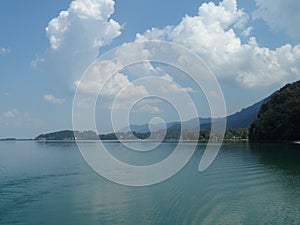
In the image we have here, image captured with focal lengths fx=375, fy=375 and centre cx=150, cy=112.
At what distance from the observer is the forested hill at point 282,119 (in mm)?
84000

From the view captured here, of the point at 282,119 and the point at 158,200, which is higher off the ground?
the point at 282,119

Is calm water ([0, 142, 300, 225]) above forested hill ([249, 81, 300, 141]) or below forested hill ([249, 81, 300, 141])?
below

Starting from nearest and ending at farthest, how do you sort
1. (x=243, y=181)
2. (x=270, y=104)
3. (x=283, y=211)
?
(x=283, y=211) → (x=243, y=181) → (x=270, y=104)

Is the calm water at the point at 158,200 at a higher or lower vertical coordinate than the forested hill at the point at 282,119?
lower

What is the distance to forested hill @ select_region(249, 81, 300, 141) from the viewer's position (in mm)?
84000

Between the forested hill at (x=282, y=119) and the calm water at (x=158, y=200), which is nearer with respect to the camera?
the calm water at (x=158, y=200)

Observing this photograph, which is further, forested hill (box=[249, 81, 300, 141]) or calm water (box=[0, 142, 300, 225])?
forested hill (box=[249, 81, 300, 141])

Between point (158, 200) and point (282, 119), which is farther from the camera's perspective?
point (282, 119)

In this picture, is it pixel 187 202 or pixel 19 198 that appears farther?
pixel 19 198

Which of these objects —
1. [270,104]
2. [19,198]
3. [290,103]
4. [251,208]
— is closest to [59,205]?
[19,198]

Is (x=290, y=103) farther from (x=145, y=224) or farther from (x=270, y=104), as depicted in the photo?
(x=145, y=224)

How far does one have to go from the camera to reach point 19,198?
72.7ft

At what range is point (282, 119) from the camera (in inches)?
3460

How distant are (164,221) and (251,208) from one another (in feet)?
16.1
